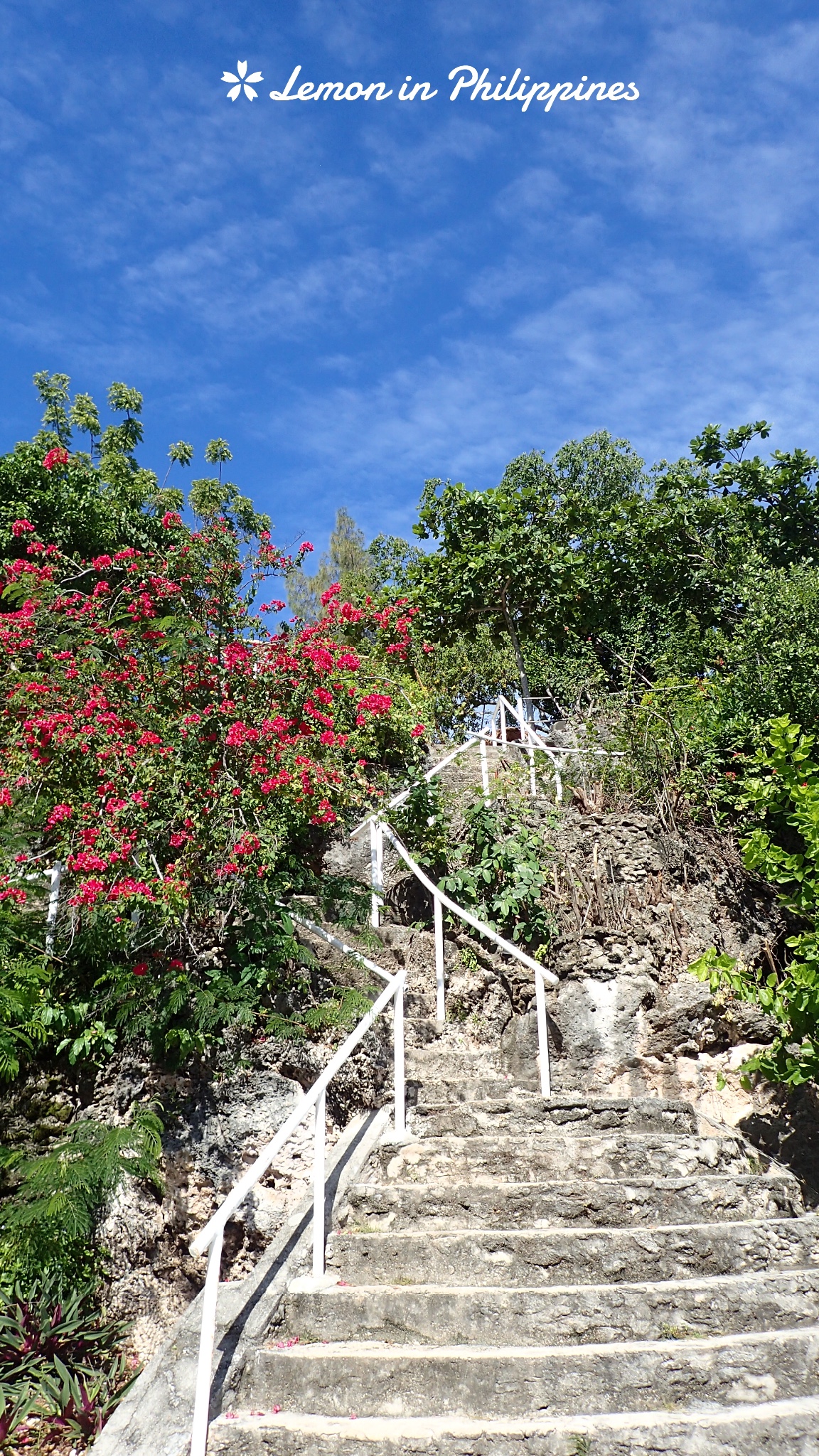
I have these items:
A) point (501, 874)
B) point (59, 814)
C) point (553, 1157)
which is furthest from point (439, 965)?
point (59, 814)

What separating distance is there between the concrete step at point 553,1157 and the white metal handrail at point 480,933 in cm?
55

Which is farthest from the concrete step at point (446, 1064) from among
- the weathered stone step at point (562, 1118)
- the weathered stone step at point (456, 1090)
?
the weathered stone step at point (562, 1118)

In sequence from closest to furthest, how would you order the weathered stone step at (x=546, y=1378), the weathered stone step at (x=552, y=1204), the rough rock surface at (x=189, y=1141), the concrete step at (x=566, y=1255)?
the weathered stone step at (x=546, y=1378) → the concrete step at (x=566, y=1255) → the weathered stone step at (x=552, y=1204) → the rough rock surface at (x=189, y=1141)

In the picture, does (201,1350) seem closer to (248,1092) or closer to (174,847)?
(248,1092)

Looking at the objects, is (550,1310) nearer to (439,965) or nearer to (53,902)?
(439,965)

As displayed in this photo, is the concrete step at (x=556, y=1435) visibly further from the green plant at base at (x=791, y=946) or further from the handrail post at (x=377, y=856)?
the handrail post at (x=377, y=856)

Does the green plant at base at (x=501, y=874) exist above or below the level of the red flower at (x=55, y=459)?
below

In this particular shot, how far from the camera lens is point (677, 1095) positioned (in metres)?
5.93

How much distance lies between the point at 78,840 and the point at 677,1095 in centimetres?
433

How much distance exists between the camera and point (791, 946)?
225 inches

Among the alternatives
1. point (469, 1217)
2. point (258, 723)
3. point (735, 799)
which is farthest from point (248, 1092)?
point (735, 799)

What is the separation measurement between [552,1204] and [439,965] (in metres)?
2.35

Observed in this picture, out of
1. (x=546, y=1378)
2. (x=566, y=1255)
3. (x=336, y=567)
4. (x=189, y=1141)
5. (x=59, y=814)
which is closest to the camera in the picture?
Result: (x=546, y=1378)

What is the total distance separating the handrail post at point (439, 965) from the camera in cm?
620
